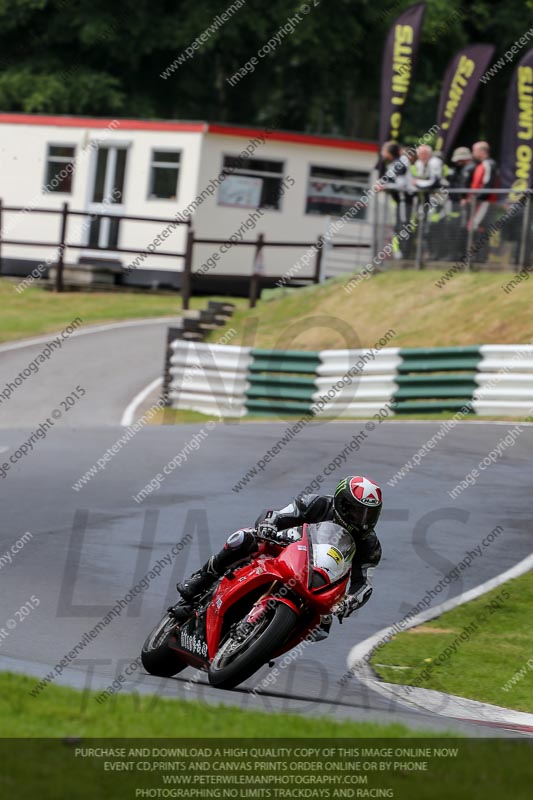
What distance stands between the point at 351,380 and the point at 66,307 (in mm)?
12245

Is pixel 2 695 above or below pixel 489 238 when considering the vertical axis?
below

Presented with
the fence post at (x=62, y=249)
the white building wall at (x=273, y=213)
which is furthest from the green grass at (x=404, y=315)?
the white building wall at (x=273, y=213)

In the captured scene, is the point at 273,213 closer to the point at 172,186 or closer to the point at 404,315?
the point at 172,186

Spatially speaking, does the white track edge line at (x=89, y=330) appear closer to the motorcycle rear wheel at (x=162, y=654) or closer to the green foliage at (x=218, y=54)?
the green foliage at (x=218, y=54)

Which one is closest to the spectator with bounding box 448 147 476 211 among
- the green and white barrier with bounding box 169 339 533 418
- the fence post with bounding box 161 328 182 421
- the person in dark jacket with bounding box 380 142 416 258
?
the person in dark jacket with bounding box 380 142 416 258

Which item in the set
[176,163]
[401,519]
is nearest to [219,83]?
[176,163]

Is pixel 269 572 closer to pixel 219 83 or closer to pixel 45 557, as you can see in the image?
pixel 45 557

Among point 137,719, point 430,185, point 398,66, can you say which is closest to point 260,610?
point 137,719

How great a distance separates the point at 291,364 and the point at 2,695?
15.1 metres

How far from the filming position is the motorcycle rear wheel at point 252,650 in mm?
7707

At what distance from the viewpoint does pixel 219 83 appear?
48.7 metres

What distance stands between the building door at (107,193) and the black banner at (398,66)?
8930 millimetres

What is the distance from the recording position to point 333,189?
36406 millimetres
